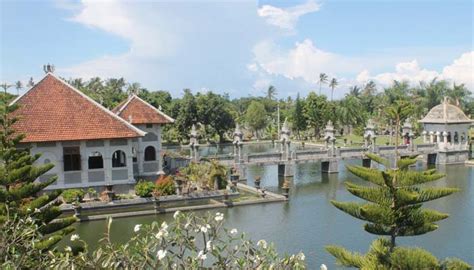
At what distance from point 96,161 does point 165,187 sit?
3.64 meters

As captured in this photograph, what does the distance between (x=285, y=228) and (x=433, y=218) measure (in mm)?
7921

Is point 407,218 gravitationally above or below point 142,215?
above

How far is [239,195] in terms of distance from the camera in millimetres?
22641

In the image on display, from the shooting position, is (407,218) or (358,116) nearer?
(407,218)

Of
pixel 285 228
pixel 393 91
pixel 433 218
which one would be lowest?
pixel 285 228

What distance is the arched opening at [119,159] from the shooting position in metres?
23.3

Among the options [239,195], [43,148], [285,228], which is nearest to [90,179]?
[43,148]

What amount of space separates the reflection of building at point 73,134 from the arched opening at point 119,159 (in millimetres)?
186

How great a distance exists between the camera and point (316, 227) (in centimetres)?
1797

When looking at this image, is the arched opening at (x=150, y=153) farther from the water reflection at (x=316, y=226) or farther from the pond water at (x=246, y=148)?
the pond water at (x=246, y=148)

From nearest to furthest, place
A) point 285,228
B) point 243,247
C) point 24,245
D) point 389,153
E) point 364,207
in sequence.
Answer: point 243,247 → point 24,245 → point 364,207 → point 285,228 → point 389,153

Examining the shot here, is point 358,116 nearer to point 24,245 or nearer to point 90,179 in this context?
point 90,179

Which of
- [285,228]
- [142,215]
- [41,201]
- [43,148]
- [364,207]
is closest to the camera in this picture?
[364,207]

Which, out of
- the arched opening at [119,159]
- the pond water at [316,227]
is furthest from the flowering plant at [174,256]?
the arched opening at [119,159]
